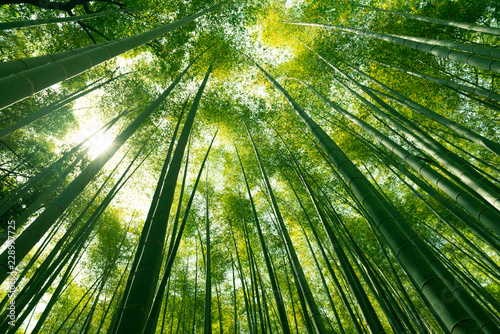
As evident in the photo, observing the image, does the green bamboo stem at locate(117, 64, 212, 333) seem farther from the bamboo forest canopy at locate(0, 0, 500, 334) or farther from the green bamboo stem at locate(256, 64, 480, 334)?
the bamboo forest canopy at locate(0, 0, 500, 334)

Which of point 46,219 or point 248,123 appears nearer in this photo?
point 46,219

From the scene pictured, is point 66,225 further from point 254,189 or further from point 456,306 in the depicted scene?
point 456,306

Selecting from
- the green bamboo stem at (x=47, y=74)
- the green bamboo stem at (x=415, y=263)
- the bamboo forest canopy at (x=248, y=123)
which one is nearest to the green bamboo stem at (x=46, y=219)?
the green bamboo stem at (x=47, y=74)

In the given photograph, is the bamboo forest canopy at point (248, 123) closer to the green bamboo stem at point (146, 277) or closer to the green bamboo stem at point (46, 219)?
the green bamboo stem at point (46, 219)

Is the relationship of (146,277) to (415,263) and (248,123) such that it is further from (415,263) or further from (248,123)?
(248,123)

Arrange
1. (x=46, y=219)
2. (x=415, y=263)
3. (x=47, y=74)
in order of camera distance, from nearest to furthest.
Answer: (x=415, y=263) → (x=47, y=74) → (x=46, y=219)

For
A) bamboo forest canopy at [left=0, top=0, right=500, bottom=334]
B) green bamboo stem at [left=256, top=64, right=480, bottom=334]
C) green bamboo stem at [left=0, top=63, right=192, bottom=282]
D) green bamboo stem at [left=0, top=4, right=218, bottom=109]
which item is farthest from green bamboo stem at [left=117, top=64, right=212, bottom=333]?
bamboo forest canopy at [left=0, top=0, right=500, bottom=334]

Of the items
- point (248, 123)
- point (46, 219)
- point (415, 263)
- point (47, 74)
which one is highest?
point (248, 123)

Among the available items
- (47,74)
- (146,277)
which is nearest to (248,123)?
(47,74)

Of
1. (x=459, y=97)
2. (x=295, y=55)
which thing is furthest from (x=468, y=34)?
(x=295, y=55)

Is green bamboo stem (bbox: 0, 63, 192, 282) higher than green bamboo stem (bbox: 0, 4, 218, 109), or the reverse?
green bamboo stem (bbox: 0, 4, 218, 109)

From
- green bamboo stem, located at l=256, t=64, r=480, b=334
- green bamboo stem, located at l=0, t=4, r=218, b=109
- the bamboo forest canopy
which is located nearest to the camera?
green bamboo stem, located at l=256, t=64, r=480, b=334

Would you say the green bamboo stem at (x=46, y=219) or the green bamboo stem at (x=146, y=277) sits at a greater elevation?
the green bamboo stem at (x=46, y=219)

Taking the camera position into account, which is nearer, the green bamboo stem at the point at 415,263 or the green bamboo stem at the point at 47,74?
the green bamboo stem at the point at 415,263
